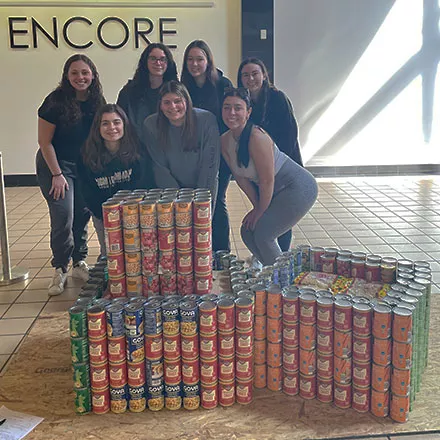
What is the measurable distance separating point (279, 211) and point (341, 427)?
4.48 feet

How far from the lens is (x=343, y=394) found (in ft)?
6.84

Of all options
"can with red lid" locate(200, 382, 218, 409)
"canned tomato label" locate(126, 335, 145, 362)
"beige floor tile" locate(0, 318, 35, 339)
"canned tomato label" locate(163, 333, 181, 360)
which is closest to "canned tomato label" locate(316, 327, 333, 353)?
"can with red lid" locate(200, 382, 218, 409)

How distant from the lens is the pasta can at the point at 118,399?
6.81ft

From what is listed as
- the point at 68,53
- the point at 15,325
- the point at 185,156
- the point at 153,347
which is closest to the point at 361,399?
the point at 153,347

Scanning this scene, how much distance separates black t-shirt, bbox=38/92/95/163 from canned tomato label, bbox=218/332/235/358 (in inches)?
Answer: 66.5

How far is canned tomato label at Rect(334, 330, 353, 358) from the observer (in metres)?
2.04

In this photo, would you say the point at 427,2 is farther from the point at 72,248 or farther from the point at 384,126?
the point at 72,248

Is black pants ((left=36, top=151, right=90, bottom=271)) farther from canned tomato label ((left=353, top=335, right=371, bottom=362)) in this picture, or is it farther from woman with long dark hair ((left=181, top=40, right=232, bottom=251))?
canned tomato label ((left=353, top=335, right=371, bottom=362))

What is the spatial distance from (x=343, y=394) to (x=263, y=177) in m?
1.31

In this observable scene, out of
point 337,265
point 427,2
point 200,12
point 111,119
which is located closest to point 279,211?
point 337,265

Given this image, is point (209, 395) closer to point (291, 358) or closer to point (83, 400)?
point (291, 358)

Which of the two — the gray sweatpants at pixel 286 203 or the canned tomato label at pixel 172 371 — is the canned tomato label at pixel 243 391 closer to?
the canned tomato label at pixel 172 371

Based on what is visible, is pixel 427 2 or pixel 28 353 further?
pixel 427 2

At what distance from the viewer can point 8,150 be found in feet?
→ 24.0
